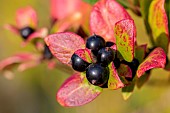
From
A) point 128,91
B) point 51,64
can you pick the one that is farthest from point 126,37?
point 51,64

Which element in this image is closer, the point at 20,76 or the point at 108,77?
the point at 108,77

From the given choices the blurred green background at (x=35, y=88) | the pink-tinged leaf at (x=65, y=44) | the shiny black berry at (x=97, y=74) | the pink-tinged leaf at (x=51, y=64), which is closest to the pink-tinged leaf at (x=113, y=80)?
the shiny black berry at (x=97, y=74)

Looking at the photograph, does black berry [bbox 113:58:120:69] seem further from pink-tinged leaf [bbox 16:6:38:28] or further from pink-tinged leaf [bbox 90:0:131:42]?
pink-tinged leaf [bbox 16:6:38:28]

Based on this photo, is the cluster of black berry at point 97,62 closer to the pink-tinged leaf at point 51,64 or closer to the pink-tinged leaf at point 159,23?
the pink-tinged leaf at point 159,23

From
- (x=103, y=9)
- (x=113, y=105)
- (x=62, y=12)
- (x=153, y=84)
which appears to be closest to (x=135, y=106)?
(x=113, y=105)

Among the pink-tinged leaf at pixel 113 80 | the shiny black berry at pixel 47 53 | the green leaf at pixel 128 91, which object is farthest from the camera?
the shiny black berry at pixel 47 53

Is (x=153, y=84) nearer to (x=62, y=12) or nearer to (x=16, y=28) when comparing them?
(x=62, y=12)
